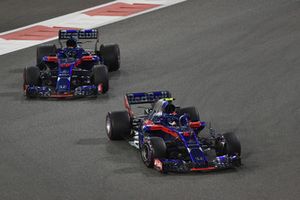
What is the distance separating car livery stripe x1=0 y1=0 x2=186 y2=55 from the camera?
32000mm

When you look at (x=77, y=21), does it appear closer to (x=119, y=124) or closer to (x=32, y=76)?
(x=32, y=76)

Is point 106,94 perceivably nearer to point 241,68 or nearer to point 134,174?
point 241,68

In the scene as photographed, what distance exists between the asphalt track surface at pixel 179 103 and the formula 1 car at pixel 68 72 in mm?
312

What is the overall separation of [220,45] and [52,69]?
18.4 feet

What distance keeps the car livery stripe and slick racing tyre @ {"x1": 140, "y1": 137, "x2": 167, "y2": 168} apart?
11897 millimetres

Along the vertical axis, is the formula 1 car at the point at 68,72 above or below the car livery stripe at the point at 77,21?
below

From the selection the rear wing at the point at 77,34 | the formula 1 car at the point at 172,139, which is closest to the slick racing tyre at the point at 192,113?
the formula 1 car at the point at 172,139

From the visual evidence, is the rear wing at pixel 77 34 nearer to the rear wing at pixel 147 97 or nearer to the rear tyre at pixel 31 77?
the rear tyre at pixel 31 77

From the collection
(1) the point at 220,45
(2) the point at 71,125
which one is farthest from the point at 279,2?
(2) the point at 71,125

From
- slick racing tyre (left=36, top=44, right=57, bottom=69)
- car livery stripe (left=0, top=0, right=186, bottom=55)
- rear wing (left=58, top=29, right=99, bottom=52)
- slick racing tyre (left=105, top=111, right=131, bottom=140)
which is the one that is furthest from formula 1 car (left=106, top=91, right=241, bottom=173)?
car livery stripe (left=0, top=0, right=186, bottom=55)

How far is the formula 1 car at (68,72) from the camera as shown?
82.0ft

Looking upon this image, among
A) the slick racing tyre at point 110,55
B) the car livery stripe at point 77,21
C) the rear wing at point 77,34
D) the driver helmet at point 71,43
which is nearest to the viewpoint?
the driver helmet at point 71,43

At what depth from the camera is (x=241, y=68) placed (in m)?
27.8

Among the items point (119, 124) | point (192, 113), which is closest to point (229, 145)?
point (192, 113)
